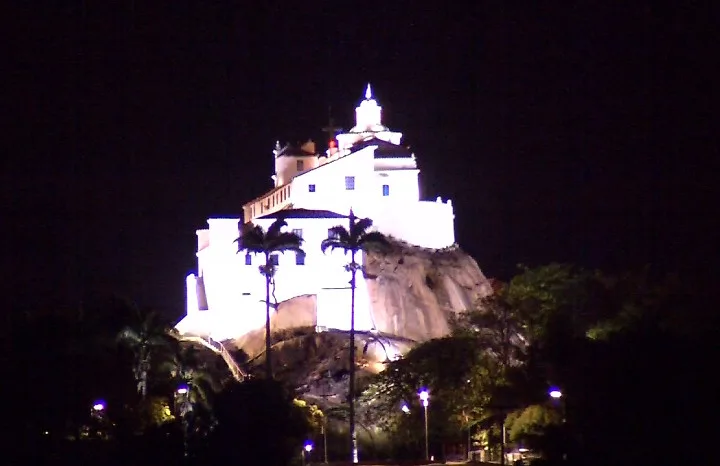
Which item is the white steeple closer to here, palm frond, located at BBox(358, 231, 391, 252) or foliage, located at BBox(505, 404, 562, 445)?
palm frond, located at BBox(358, 231, 391, 252)

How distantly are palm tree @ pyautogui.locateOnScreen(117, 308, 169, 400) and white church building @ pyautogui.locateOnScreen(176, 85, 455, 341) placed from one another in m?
13.0

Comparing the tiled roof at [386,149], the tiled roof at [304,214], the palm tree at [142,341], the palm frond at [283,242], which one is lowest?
the palm tree at [142,341]

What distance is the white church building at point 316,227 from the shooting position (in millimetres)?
84062

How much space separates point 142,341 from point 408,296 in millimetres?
25805

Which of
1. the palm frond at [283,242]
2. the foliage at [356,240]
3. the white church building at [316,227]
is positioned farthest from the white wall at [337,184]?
the foliage at [356,240]

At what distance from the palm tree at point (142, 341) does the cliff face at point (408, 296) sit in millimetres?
16357

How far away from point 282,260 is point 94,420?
31.0 meters

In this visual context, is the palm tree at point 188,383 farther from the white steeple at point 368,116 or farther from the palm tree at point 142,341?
the white steeple at point 368,116

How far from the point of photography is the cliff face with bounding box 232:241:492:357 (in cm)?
8325

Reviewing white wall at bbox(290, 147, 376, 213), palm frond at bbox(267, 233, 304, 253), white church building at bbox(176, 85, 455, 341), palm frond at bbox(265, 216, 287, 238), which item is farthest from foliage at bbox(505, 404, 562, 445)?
white wall at bbox(290, 147, 376, 213)

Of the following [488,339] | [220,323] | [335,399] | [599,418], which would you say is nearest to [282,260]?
[220,323]

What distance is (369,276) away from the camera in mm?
86500

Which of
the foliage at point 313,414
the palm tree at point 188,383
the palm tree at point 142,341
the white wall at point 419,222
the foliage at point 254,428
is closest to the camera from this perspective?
the foliage at point 254,428

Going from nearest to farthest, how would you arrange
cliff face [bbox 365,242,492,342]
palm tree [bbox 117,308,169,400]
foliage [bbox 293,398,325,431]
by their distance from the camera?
palm tree [bbox 117,308,169,400] → foliage [bbox 293,398,325,431] → cliff face [bbox 365,242,492,342]
